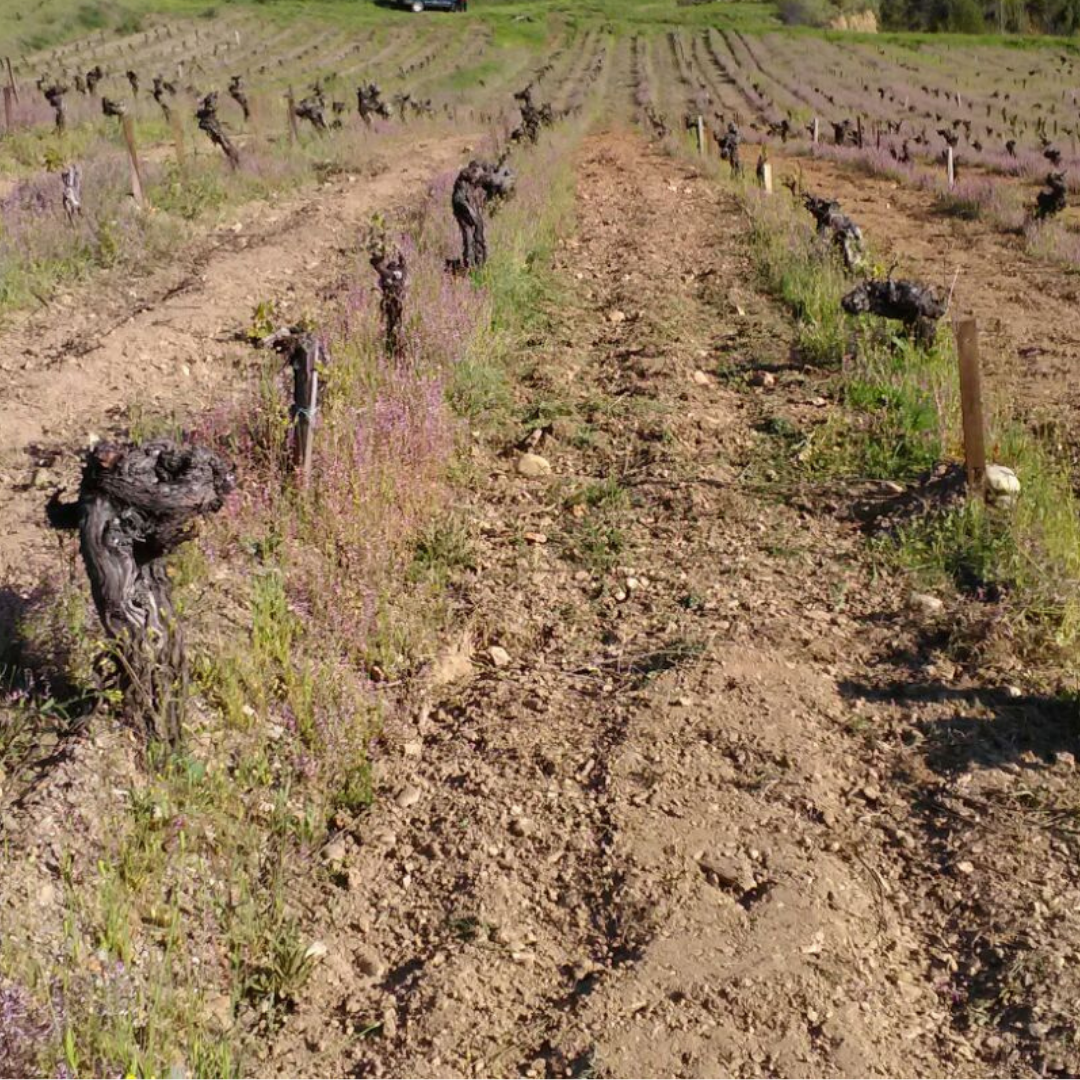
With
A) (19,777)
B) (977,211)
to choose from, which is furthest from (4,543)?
(977,211)

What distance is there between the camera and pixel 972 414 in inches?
234

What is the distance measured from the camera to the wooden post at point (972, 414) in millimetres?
5902

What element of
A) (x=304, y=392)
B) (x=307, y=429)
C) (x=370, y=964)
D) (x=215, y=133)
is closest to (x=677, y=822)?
(x=370, y=964)

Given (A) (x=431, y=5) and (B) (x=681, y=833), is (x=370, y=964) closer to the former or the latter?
(B) (x=681, y=833)

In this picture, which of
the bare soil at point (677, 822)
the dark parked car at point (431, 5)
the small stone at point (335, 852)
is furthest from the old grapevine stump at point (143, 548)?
the dark parked car at point (431, 5)

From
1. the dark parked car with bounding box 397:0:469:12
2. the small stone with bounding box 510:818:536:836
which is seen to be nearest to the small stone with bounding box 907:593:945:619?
the small stone with bounding box 510:818:536:836

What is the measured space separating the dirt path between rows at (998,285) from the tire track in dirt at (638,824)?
2.94m

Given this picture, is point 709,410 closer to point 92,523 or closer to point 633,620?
point 633,620

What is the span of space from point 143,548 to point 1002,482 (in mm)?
4381

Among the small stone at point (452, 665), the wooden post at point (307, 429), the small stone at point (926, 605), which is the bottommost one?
the small stone at point (452, 665)

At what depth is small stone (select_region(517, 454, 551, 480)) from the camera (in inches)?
277

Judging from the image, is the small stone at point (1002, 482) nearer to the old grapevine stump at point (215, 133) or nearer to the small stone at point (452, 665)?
the small stone at point (452, 665)

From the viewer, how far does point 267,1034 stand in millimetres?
3271

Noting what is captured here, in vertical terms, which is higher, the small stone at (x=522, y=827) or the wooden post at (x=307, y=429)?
the wooden post at (x=307, y=429)
